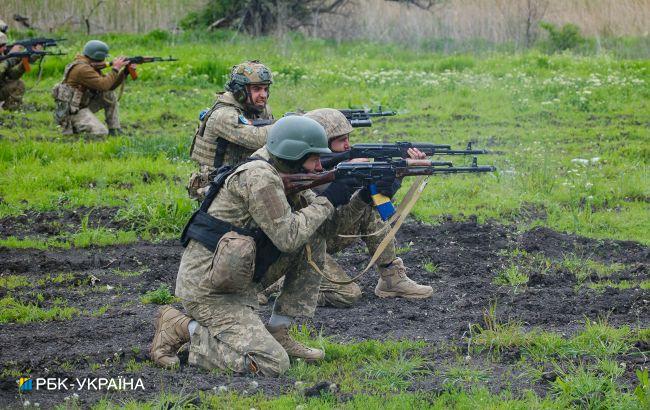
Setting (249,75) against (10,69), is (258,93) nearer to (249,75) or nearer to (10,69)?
(249,75)

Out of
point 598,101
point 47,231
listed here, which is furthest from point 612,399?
point 598,101

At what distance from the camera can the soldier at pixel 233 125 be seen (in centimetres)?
848

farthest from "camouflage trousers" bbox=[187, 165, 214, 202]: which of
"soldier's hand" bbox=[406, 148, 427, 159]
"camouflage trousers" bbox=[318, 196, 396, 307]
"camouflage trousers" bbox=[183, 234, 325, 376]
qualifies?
"camouflage trousers" bbox=[183, 234, 325, 376]

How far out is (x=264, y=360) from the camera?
6.18m

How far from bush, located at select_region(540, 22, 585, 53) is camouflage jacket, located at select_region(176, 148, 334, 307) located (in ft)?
53.1

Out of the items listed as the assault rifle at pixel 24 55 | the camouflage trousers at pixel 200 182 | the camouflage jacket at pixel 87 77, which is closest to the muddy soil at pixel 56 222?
the camouflage trousers at pixel 200 182

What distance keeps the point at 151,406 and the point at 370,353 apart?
66.7 inches

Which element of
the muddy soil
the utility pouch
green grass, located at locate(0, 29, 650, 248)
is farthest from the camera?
green grass, located at locate(0, 29, 650, 248)

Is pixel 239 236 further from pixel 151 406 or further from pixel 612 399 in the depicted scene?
pixel 612 399

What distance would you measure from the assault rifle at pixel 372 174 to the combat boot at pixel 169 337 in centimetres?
113

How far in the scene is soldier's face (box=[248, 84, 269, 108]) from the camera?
8.68 metres

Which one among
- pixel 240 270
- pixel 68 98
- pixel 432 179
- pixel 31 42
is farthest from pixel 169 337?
pixel 31 42

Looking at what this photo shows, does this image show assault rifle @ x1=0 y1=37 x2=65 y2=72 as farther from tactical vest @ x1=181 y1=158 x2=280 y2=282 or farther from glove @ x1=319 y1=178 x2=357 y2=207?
glove @ x1=319 y1=178 x2=357 y2=207

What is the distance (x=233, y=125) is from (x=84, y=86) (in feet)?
23.7
